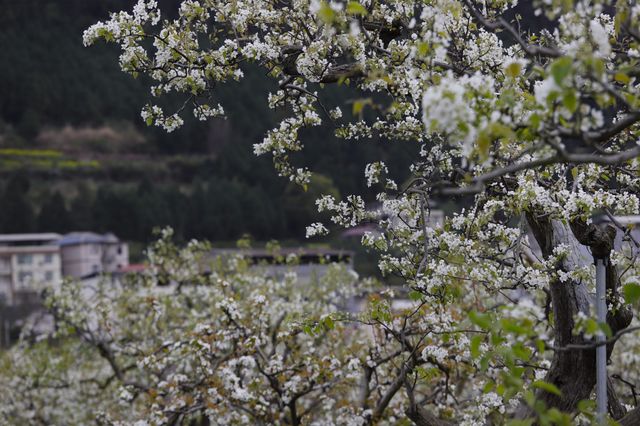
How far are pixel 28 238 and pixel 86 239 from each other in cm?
609

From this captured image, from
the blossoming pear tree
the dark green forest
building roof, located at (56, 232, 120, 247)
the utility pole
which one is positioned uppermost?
the dark green forest

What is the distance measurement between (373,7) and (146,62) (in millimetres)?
1190

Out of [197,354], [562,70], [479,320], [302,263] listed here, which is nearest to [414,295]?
[479,320]

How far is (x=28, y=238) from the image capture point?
5400 cm

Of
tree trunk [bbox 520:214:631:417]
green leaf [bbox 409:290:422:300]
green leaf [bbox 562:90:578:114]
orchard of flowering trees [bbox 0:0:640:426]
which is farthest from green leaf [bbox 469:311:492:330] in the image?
tree trunk [bbox 520:214:631:417]

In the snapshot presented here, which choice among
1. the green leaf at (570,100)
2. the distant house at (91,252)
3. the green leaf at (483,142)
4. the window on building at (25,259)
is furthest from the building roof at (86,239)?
the green leaf at (570,100)

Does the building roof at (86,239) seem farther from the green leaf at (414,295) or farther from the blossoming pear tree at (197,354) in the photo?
the green leaf at (414,295)

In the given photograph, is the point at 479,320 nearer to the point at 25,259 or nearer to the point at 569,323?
the point at 569,323

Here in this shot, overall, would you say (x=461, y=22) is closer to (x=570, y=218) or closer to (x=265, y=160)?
(x=570, y=218)

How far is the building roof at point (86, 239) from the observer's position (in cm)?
5000

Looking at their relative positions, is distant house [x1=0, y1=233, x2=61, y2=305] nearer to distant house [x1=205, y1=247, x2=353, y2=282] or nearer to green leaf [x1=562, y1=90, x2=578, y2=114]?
distant house [x1=205, y1=247, x2=353, y2=282]

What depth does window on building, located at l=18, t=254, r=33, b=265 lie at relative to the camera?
176 feet

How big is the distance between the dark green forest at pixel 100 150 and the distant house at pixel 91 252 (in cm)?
194

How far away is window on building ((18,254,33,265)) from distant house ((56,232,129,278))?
222 cm
